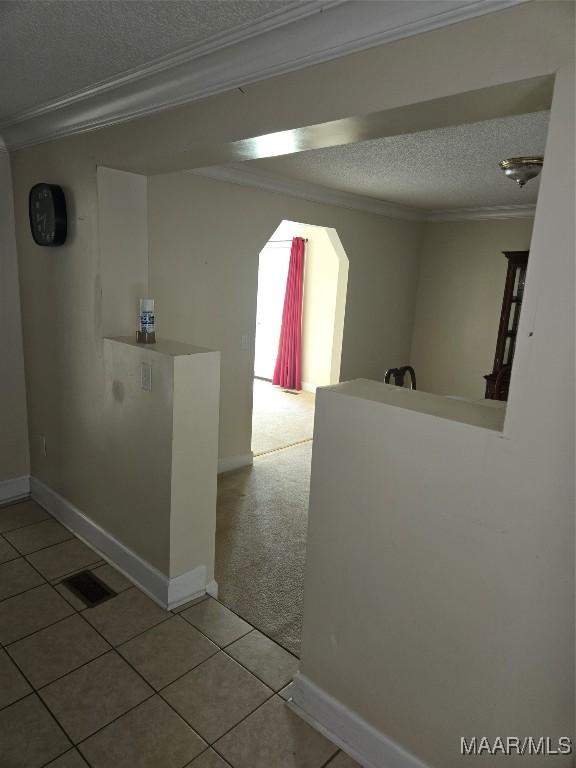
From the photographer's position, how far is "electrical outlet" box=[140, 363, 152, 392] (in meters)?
2.19

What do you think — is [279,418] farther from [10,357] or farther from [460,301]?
[10,357]

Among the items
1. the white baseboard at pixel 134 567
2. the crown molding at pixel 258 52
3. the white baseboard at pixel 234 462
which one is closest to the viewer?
the crown molding at pixel 258 52

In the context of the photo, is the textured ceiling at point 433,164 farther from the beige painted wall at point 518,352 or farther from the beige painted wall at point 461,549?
the beige painted wall at point 461,549

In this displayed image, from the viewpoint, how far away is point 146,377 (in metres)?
2.21

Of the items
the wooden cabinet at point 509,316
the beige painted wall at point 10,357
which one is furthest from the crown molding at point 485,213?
the beige painted wall at point 10,357

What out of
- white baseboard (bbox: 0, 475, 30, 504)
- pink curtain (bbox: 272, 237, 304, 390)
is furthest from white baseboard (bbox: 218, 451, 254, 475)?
pink curtain (bbox: 272, 237, 304, 390)

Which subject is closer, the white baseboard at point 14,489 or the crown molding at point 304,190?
the white baseboard at point 14,489

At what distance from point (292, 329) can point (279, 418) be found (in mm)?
1673

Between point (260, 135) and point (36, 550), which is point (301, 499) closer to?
point (36, 550)

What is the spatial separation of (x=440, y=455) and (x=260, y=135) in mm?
1167

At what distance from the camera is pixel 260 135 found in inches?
64.2

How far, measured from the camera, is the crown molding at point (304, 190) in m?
3.36

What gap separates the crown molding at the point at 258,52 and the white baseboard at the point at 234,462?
8.00 feet

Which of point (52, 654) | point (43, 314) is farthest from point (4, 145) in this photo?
point (52, 654)
